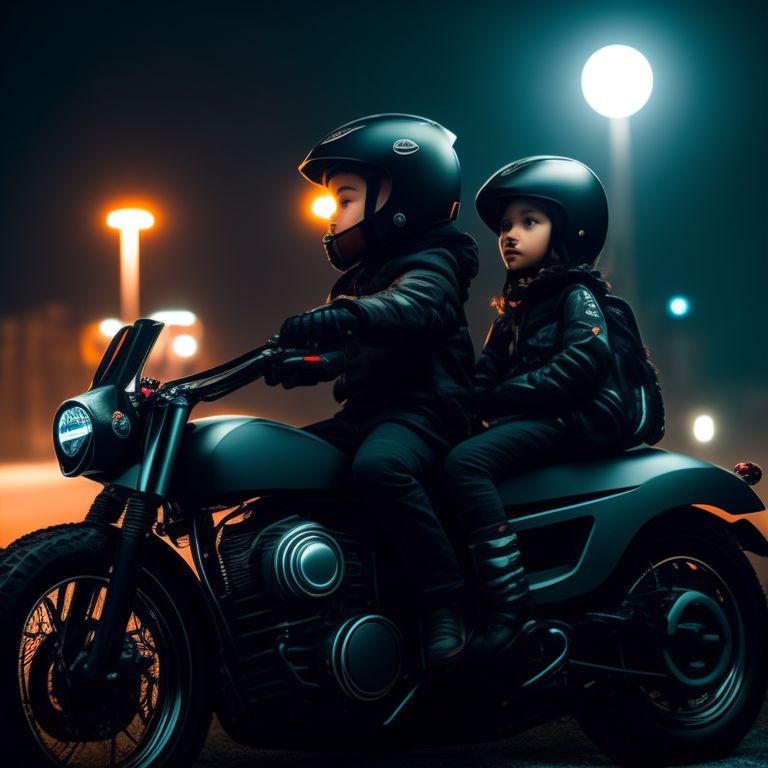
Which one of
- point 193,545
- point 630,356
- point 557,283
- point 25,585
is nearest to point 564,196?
point 557,283

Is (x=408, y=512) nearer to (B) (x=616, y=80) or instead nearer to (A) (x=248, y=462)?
(A) (x=248, y=462)

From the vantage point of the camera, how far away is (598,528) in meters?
2.94

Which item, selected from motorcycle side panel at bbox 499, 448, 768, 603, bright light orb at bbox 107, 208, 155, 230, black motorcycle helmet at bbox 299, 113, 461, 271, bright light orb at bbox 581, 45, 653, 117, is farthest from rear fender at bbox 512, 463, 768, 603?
bright light orb at bbox 107, 208, 155, 230

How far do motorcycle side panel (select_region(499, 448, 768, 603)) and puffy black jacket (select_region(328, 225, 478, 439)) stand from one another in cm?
29

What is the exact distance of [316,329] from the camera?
239 centimetres

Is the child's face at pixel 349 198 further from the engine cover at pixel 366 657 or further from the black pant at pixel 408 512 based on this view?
the engine cover at pixel 366 657

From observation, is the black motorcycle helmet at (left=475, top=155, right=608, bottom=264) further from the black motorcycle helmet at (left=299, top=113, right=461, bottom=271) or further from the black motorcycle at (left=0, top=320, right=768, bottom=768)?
the black motorcycle at (left=0, top=320, right=768, bottom=768)

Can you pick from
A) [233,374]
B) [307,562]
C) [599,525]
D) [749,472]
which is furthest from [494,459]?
[749,472]

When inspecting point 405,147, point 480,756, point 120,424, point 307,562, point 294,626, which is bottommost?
point 480,756

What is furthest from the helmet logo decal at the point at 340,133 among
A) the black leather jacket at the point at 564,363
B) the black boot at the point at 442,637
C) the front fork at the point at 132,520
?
the black boot at the point at 442,637

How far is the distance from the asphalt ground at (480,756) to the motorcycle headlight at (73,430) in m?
1.12

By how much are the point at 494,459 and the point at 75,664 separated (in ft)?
3.81

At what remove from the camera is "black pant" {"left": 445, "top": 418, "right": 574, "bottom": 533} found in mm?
2671

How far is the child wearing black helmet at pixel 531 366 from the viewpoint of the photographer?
2658 millimetres
